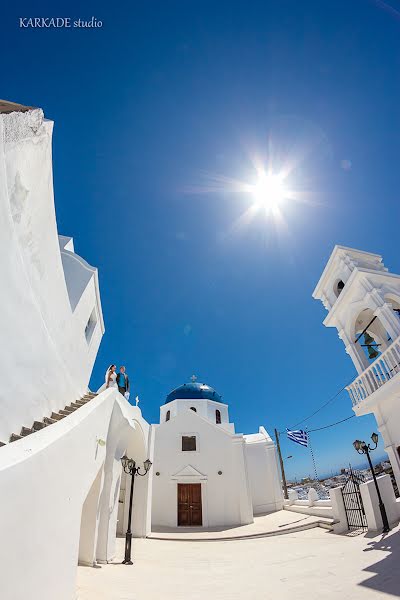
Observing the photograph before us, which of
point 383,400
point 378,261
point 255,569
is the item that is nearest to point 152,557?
point 255,569

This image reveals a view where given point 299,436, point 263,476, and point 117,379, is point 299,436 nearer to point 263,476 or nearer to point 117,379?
point 263,476

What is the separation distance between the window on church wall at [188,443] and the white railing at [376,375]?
47.3 feet

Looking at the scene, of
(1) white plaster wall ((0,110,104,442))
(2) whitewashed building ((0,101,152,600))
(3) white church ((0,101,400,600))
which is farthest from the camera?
(1) white plaster wall ((0,110,104,442))

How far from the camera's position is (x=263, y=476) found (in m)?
23.9

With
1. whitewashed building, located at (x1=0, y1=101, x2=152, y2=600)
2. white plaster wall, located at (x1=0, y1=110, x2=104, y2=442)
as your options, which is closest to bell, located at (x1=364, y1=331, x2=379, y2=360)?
whitewashed building, located at (x1=0, y1=101, x2=152, y2=600)

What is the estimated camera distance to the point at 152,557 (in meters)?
9.94

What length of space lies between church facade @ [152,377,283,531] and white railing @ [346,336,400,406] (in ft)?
40.1

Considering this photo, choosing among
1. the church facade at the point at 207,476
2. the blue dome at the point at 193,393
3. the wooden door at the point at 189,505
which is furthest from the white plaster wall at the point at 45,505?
the blue dome at the point at 193,393

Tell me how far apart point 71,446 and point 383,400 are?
9367mm

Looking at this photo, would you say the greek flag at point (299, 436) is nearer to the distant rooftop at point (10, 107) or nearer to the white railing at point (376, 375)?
the white railing at point (376, 375)

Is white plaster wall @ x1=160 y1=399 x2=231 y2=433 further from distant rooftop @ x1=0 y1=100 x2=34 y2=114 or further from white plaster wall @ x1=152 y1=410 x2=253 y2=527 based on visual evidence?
distant rooftop @ x1=0 y1=100 x2=34 y2=114

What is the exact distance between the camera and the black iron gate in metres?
10.4

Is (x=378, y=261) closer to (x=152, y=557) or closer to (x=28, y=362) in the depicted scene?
(x=28, y=362)

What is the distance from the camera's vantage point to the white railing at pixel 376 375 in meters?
8.97
